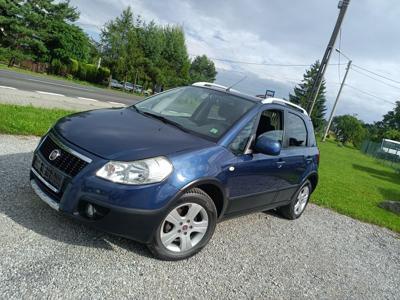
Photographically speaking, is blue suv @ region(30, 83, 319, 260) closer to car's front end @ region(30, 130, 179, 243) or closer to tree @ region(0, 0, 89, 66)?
car's front end @ region(30, 130, 179, 243)

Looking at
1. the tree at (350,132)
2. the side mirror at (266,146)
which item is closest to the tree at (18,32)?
the side mirror at (266,146)

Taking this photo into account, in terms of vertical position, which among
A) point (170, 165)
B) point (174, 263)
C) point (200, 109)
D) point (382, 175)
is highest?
point (200, 109)

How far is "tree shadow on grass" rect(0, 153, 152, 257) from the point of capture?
3.49 metres

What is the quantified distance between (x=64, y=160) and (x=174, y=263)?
4.65 feet

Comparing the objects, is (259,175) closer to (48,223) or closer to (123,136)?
(123,136)

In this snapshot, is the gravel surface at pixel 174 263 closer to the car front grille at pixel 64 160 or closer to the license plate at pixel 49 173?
the license plate at pixel 49 173

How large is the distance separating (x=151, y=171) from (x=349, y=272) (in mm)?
2957

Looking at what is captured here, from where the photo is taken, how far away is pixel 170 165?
329cm

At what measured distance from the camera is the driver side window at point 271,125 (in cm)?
446

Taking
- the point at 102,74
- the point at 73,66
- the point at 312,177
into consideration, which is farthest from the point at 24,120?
the point at 102,74

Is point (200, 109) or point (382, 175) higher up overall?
point (200, 109)

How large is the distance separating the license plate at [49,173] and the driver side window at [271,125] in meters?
2.25

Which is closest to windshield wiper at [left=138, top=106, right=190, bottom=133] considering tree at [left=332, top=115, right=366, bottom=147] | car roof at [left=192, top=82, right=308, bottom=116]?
car roof at [left=192, top=82, right=308, bottom=116]

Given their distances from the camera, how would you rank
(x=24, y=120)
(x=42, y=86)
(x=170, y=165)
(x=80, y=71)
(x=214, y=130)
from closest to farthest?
(x=170, y=165), (x=214, y=130), (x=24, y=120), (x=42, y=86), (x=80, y=71)
